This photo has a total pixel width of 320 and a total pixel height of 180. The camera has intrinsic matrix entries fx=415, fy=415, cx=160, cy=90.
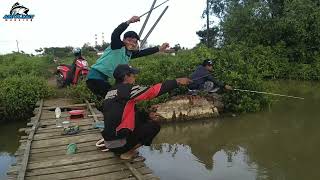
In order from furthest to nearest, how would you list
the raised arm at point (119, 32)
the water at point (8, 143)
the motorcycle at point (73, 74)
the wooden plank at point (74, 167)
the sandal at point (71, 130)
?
the motorcycle at point (73, 74) < the water at point (8, 143) < the sandal at point (71, 130) < the raised arm at point (119, 32) < the wooden plank at point (74, 167)

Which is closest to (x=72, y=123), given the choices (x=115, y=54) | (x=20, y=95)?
(x=115, y=54)

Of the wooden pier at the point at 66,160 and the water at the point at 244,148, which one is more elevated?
the wooden pier at the point at 66,160

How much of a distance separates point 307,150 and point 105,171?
13.3 ft

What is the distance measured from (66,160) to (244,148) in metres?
3.64

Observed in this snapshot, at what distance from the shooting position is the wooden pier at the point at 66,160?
4.41 metres

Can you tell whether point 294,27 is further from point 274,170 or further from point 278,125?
point 274,170

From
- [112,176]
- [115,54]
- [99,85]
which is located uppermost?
[115,54]

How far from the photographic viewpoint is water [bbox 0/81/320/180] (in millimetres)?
6199

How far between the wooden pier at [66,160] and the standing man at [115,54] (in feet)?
2.66

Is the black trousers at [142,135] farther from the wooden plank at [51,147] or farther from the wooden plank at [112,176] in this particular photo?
the wooden plank at [51,147]

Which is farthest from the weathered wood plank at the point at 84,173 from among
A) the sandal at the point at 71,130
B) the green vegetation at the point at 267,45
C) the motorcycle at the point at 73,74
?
the green vegetation at the point at 267,45

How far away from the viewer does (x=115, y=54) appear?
5516 mm

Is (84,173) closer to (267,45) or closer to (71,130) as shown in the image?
(71,130)

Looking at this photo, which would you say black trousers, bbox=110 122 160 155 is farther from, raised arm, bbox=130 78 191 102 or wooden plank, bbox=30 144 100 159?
wooden plank, bbox=30 144 100 159
